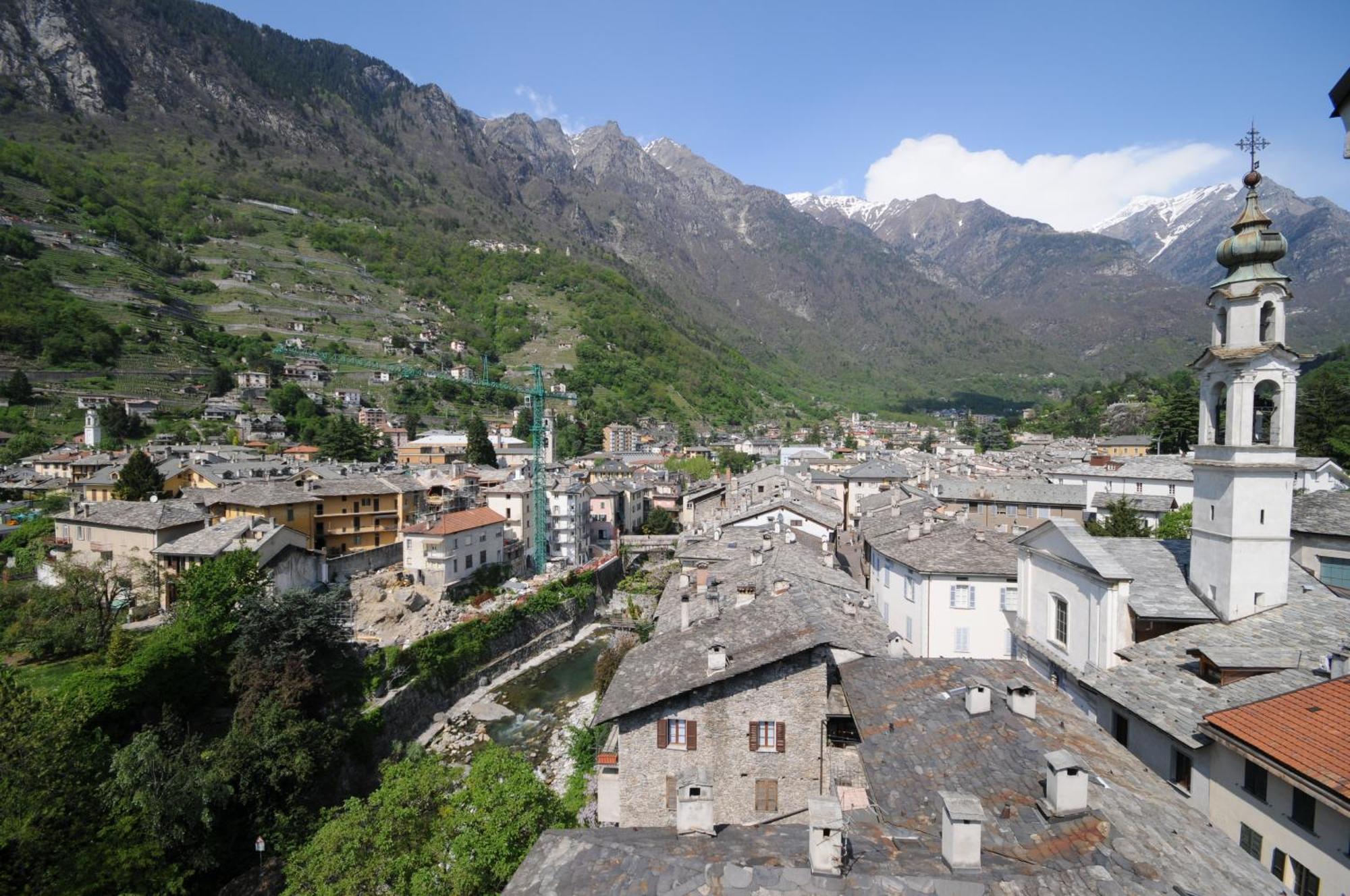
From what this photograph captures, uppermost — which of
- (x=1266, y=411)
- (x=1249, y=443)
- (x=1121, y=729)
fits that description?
(x=1266, y=411)

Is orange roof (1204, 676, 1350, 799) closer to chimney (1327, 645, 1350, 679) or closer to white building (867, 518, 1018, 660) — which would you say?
chimney (1327, 645, 1350, 679)

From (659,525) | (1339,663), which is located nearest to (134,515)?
(659,525)

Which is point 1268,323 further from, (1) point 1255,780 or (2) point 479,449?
(2) point 479,449

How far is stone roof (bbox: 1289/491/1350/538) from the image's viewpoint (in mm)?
19547

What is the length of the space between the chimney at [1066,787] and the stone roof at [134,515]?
43.5 meters

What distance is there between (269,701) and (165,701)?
12.8ft

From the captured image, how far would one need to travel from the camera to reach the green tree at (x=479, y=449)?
77812 millimetres

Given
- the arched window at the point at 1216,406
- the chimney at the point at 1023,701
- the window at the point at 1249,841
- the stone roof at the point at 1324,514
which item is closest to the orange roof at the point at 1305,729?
the window at the point at 1249,841

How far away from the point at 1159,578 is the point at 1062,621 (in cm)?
308

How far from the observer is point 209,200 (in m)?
157

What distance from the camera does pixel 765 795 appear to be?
14445 mm

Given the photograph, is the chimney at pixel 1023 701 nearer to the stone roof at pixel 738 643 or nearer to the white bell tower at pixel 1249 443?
the stone roof at pixel 738 643

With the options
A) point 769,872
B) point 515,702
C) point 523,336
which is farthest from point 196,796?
point 523,336

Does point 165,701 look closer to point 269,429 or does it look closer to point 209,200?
point 269,429
